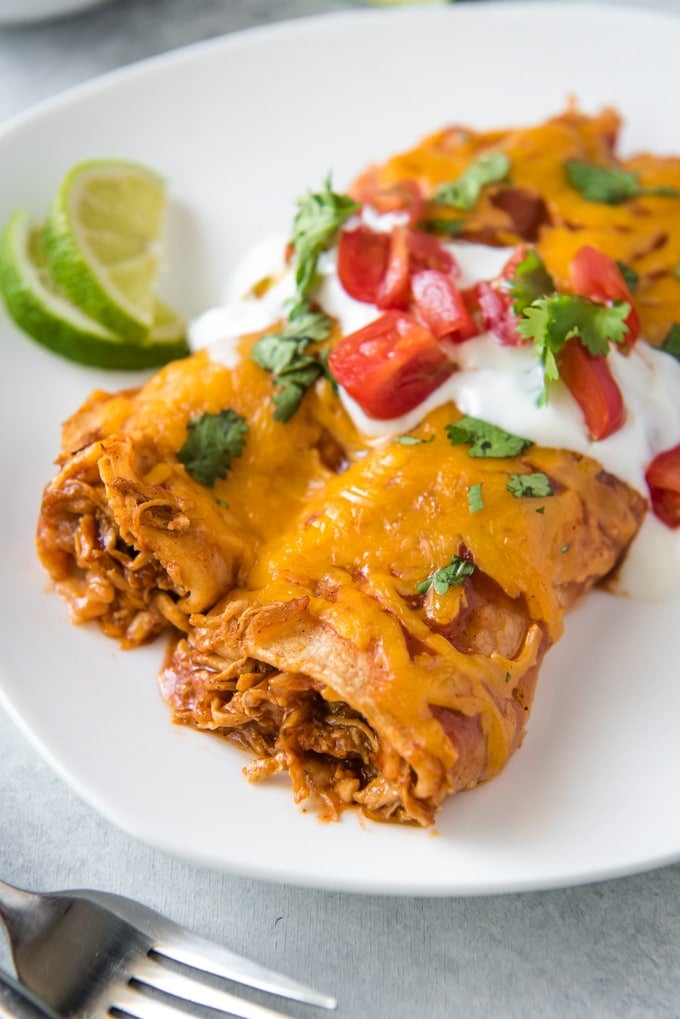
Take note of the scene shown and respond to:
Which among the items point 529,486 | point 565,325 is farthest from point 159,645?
point 565,325

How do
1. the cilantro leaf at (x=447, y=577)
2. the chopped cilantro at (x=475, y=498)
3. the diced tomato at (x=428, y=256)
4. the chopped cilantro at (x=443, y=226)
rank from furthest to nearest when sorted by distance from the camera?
the chopped cilantro at (x=443, y=226) < the diced tomato at (x=428, y=256) < the chopped cilantro at (x=475, y=498) < the cilantro leaf at (x=447, y=577)

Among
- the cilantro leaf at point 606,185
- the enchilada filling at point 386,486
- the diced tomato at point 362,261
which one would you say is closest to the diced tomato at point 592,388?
the enchilada filling at point 386,486

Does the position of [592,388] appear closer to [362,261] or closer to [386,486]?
[386,486]

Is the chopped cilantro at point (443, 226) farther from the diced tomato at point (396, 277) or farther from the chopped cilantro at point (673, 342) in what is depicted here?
the chopped cilantro at point (673, 342)

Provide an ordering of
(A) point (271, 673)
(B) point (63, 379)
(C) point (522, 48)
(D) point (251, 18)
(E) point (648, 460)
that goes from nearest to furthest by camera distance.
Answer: (A) point (271, 673) < (E) point (648, 460) < (B) point (63, 379) < (C) point (522, 48) < (D) point (251, 18)

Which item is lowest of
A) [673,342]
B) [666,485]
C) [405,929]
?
[405,929]

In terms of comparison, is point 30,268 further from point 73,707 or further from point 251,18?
point 251,18

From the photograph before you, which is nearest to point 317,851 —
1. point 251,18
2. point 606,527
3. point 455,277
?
point 606,527
